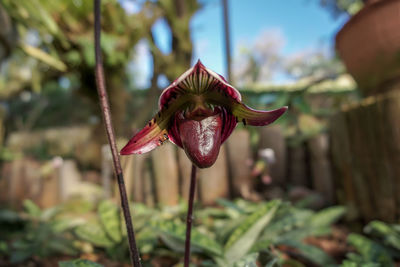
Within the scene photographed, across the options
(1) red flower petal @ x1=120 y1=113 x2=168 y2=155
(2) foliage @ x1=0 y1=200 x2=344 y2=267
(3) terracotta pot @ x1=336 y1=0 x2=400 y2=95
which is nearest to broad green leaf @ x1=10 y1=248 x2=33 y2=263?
(2) foliage @ x1=0 y1=200 x2=344 y2=267

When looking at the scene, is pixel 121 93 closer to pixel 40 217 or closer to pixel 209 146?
pixel 40 217

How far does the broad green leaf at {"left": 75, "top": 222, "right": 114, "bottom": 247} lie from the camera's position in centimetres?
100

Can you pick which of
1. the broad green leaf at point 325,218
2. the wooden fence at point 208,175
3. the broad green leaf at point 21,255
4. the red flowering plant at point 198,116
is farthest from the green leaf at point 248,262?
the wooden fence at point 208,175

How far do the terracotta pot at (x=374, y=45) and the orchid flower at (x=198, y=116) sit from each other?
4.49 ft

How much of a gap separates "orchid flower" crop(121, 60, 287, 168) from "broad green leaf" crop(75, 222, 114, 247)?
28.9 inches

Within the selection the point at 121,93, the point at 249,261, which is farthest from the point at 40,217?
the point at 121,93

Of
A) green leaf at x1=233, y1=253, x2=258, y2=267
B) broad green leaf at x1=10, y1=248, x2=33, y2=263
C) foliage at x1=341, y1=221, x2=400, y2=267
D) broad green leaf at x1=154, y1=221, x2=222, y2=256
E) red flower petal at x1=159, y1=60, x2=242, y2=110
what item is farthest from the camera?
broad green leaf at x1=10, y1=248, x2=33, y2=263

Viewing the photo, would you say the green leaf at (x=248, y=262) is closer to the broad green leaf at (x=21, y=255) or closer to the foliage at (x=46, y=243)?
the foliage at (x=46, y=243)

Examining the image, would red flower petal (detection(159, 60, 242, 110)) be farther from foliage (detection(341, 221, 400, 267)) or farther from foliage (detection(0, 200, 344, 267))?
foliage (detection(341, 221, 400, 267))

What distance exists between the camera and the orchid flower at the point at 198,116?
1.37 feet

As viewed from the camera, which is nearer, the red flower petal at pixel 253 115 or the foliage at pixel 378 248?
the red flower petal at pixel 253 115

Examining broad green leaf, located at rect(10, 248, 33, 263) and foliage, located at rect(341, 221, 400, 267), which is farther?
broad green leaf, located at rect(10, 248, 33, 263)

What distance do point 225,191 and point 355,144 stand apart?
93 cm

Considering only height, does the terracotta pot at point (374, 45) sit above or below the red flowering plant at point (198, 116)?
above
